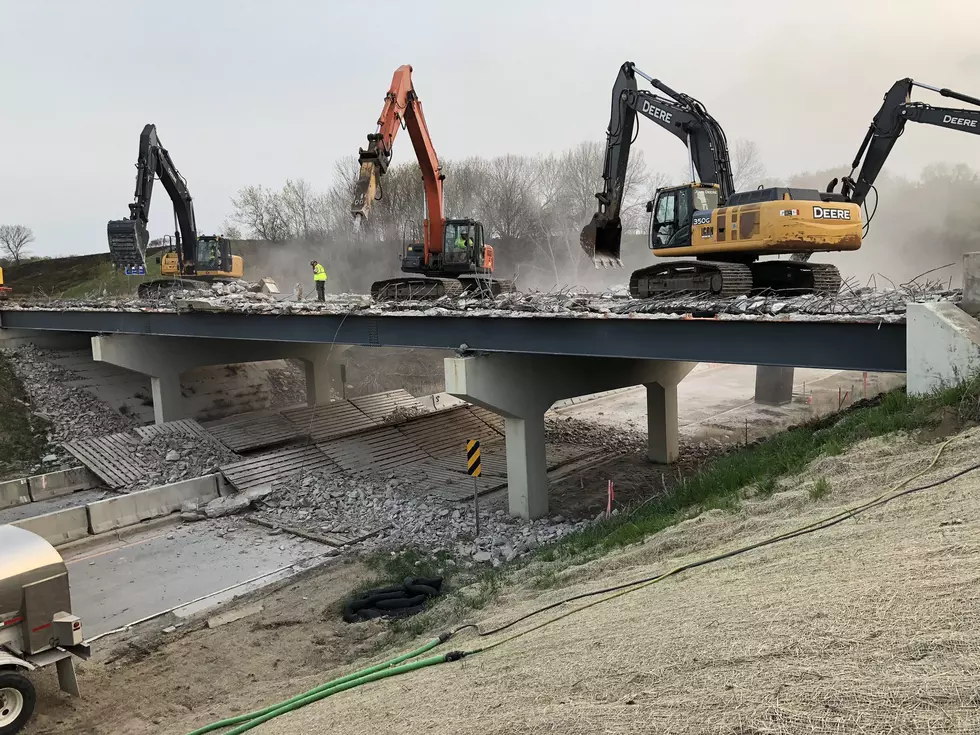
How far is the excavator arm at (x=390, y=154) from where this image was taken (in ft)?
50.1

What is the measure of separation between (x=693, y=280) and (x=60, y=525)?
48.4 ft

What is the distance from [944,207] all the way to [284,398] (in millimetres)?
48521

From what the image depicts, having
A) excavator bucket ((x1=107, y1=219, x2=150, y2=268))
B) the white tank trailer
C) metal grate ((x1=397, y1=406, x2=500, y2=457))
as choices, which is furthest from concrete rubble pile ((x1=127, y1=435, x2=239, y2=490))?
the white tank trailer

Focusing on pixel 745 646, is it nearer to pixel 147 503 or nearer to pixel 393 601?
pixel 393 601

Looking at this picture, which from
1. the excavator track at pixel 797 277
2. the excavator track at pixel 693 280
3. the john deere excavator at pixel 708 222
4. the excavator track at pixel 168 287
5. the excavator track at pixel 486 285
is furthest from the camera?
the excavator track at pixel 168 287

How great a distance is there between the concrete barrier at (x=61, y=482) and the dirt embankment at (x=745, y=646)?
1291cm

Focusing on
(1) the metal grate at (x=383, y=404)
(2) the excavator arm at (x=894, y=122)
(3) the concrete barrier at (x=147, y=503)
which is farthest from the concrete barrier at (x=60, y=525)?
(2) the excavator arm at (x=894, y=122)

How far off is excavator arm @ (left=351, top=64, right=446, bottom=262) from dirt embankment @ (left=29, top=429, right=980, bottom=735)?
32.1 ft

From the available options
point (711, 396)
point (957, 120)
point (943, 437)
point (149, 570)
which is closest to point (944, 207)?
point (711, 396)

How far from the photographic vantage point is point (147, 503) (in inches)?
681

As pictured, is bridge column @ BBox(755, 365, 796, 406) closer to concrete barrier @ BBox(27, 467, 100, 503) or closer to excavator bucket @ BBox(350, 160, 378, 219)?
excavator bucket @ BBox(350, 160, 378, 219)

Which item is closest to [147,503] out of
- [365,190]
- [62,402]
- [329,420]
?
[329,420]

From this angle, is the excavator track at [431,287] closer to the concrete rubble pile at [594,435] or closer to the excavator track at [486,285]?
the excavator track at [486,285]

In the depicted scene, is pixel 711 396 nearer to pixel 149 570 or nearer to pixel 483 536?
pixel 483 536
